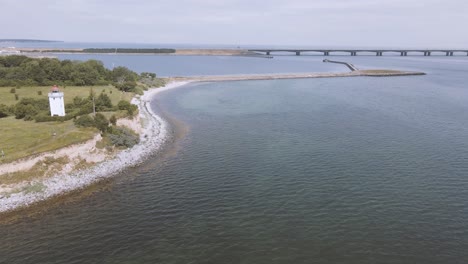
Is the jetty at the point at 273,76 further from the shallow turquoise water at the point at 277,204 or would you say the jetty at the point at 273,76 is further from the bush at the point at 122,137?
the bush at the point at 122,137

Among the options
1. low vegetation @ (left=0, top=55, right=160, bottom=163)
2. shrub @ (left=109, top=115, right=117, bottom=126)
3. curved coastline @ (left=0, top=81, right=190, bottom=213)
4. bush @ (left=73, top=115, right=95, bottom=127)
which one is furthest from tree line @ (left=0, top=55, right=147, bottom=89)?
bush @ (left=73, top=115, right=95, bottom=127)

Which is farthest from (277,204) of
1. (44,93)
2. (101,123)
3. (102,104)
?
(44,93)

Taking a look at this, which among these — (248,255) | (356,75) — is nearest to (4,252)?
(248,255)

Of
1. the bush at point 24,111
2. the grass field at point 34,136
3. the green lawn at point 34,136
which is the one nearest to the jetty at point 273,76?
the bush at point 24,111

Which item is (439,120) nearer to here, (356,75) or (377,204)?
(377,204)

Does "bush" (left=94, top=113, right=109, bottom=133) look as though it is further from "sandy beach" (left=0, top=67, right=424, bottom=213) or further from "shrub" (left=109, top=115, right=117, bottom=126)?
"shrub" (left=109, top=115, right=117, bottom=126)

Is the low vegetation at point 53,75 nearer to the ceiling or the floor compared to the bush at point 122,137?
nearer to the ceiling
